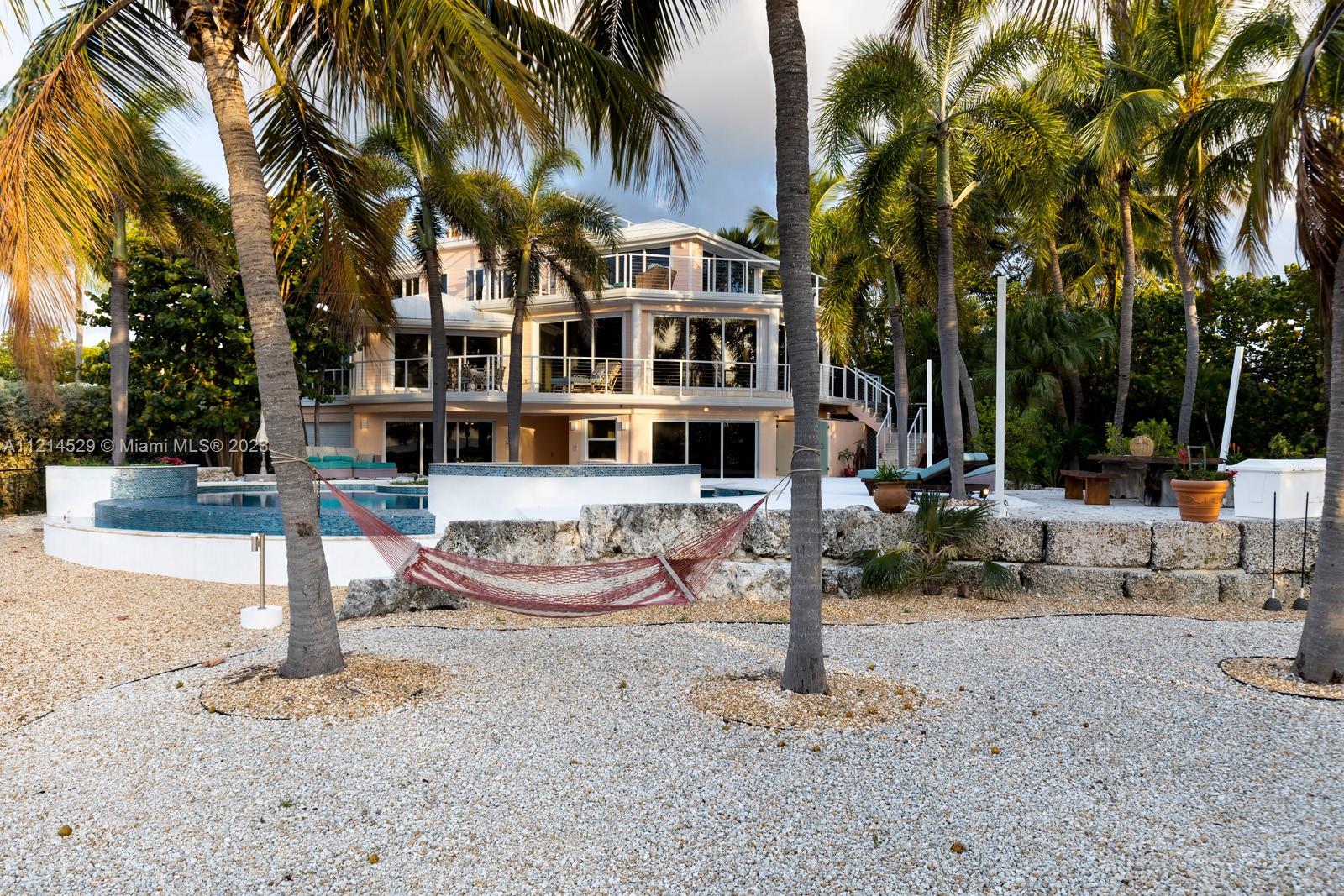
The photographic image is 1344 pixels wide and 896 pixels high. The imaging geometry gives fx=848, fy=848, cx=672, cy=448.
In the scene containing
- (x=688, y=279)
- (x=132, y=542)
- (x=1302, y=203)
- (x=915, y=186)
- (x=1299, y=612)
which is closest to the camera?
(x=1302, y=203)

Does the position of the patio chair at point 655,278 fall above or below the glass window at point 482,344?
above

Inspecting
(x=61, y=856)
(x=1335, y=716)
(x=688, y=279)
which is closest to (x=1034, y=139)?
(x=1335, y=716)

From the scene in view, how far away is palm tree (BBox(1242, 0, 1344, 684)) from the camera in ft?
16.3

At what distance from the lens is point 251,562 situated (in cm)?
885

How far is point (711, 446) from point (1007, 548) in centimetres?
1312

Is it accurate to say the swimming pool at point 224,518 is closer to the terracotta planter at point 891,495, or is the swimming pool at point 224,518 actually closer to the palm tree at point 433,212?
the terracotta planter at point 891,495

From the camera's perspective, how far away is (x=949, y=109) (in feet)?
34.1

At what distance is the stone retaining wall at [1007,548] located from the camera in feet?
26.1

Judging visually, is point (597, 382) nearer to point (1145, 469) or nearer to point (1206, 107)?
point (1145, 469)

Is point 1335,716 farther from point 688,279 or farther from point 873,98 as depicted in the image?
point 688,279

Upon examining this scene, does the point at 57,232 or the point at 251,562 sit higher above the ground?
the point at 57,232

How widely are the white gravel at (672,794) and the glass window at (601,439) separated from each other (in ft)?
52.0

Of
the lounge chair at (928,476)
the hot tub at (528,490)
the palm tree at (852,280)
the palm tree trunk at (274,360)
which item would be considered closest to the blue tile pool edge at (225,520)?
the hot tub at (528,490)

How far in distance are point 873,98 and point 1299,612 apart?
7020 mm
